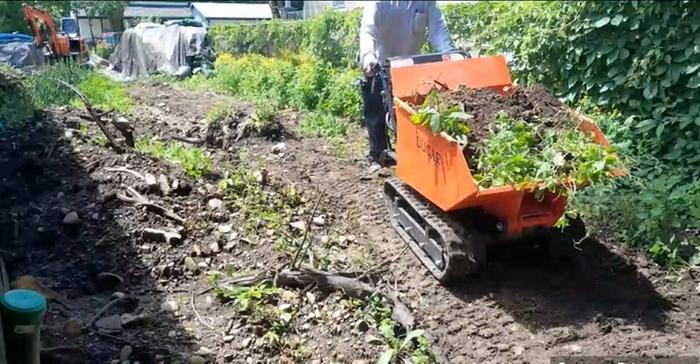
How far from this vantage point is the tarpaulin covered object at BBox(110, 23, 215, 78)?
2033 centimetres

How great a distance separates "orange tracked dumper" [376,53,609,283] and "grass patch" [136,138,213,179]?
1.99 metres

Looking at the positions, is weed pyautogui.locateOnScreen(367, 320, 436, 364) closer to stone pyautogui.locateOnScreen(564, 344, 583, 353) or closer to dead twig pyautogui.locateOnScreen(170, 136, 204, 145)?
stone pyautogui.locateOnScreen(564, 344, 583, 353)

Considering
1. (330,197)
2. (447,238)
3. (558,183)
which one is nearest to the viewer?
(558,183)

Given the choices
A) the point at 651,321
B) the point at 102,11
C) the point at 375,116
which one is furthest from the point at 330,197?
the point at 102,11

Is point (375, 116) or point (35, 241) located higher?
point (375, 116)

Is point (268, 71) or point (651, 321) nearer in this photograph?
point (651, 321)

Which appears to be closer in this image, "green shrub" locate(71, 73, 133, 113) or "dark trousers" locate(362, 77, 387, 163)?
"dark trousers" locate(362, 77, 387, 163)

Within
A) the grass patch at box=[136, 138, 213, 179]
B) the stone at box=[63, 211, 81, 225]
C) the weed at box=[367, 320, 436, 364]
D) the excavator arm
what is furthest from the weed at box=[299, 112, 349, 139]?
the excavator arm

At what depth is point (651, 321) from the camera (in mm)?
3928

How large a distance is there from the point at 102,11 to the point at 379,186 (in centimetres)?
3865

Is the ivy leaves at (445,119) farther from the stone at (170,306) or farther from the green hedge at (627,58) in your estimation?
the green hedge at (627,58)

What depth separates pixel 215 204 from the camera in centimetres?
563

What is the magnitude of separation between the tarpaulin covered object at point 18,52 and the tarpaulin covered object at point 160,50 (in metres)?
3.09

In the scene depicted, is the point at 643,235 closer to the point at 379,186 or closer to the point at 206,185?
the point at 379,186
